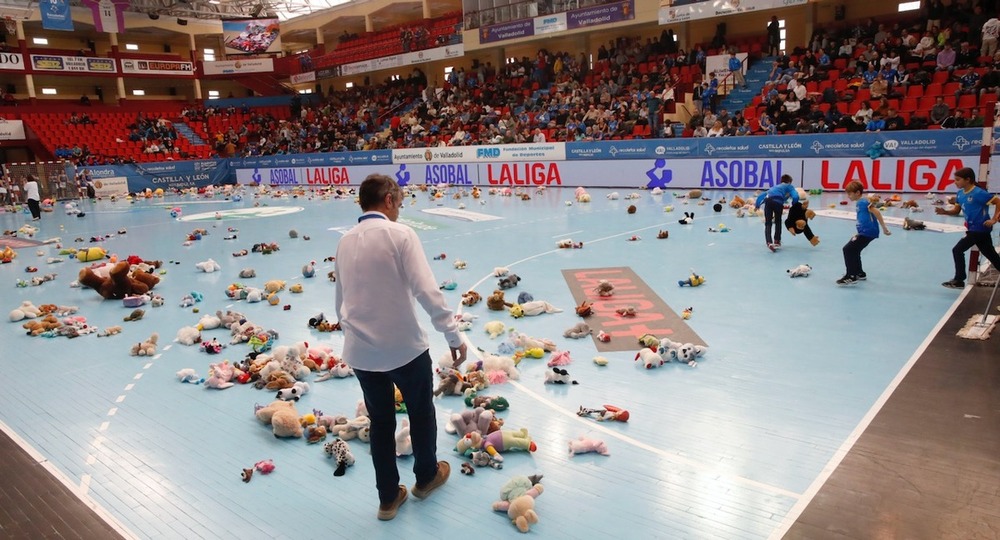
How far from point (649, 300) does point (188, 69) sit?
44.9 metres

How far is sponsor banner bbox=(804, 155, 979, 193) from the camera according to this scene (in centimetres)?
1695

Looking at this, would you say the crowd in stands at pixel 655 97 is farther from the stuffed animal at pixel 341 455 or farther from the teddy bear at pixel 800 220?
the stuffed animal at pixel 341 455

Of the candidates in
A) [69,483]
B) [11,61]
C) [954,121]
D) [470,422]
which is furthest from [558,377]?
[11,61]

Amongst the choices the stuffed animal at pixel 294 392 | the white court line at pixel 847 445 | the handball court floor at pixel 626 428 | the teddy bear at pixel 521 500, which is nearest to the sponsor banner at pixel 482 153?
the handball court floor at pixel 626 428

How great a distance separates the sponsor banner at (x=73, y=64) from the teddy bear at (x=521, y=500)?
149 ft

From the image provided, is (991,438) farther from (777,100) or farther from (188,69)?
(188,69)

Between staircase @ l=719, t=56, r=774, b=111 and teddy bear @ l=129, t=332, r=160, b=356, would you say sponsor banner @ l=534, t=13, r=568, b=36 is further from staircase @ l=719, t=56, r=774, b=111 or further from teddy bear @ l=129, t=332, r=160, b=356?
teddy bear @ l=129, t=332, r=160, b=356

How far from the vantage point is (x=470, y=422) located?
5004 mm

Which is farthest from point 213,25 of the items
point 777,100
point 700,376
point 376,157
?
point 700,376

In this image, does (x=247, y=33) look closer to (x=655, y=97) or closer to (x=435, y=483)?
(x=655, y=97)

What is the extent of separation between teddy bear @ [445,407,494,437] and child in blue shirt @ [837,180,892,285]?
19.7 ft

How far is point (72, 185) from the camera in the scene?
105 feet

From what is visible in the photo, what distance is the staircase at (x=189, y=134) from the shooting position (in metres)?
42.4

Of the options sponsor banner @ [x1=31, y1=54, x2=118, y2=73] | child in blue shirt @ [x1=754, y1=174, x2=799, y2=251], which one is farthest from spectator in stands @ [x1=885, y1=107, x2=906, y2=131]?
sponsor banner @ [x1=31, y1=54, x2=118, y2=73]
